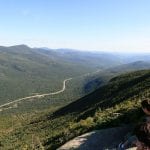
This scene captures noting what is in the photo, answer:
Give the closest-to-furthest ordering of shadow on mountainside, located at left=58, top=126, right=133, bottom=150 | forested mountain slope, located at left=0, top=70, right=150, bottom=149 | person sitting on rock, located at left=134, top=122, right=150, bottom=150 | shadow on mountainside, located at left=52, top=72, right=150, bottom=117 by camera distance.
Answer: person sitting on rock, located at left=134, top=122, right=150, bottom=150 → shadow on mountainside, located at left=58, top=126, right=133, bottom=150 → forested mountain slope, located at left=0, top=70, right=150, bottom=149 → shadow on mountainside, located at left=52, top=72, right=150, bottom=117

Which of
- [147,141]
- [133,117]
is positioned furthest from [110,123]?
[147,141]

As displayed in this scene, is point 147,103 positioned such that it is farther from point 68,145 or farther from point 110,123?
point 110,123

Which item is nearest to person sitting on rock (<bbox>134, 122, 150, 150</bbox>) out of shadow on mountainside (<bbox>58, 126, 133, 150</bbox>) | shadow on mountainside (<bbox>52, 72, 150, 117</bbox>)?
shadow on mountainside (<bbox>58, 126, 133, 150</bbox>)

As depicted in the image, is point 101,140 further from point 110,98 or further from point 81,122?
point 110,98

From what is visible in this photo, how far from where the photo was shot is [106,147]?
17.4 metres

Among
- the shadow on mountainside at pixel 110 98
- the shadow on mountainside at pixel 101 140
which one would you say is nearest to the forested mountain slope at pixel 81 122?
the shadow on mountainside at pixel 110 98

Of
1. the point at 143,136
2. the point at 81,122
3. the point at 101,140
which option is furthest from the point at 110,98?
the point at 143,136

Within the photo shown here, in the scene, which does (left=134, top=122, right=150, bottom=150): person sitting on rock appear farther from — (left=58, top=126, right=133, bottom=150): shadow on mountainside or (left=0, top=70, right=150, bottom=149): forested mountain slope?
(left=0, top=70, right=150, bottom=149): forested mountain slope

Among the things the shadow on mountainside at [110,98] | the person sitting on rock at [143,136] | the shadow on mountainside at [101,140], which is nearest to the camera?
the person sitting on rock at [143,136]

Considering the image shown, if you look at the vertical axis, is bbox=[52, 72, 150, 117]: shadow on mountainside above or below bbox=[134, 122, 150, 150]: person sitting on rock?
below

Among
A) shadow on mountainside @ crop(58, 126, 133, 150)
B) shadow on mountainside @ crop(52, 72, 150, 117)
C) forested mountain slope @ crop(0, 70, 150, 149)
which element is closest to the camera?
shadow on mountainside @ crop(58, 126, 133, 150)

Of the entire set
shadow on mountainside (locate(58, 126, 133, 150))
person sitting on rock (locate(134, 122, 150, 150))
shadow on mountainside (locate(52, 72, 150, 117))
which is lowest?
shadow on mountainside (locate(52, 72, 150, 117))

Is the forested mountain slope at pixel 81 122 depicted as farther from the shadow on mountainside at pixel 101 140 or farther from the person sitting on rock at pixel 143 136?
the person sitting on rock at pixel 143 136

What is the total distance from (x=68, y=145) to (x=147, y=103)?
201 inches
